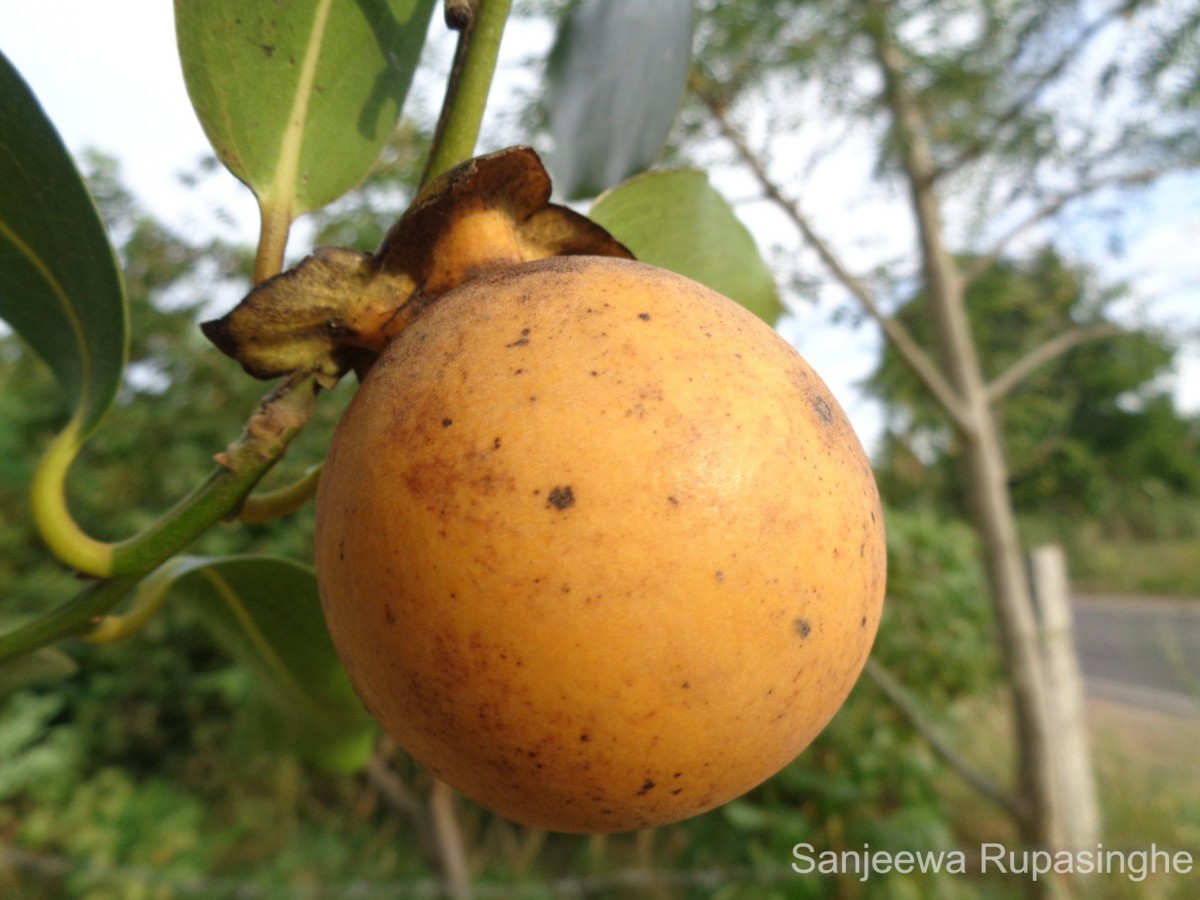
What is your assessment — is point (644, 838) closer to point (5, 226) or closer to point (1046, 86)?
point (1046, 86)

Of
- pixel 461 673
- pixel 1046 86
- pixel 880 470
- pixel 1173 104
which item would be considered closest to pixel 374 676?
pixel 461 673

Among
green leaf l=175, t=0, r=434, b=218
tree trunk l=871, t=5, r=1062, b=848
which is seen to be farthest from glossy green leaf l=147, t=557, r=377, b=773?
tree trunk l=871, t=5, r=1062, b=848

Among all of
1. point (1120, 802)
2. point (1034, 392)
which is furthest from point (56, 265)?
point (1034, 392)

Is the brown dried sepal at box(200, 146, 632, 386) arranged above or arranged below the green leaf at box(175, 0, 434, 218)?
below

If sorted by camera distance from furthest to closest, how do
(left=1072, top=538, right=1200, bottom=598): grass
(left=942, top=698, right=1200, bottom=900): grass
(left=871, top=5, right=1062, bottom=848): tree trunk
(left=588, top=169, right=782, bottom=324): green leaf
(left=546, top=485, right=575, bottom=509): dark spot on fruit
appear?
(left=1072, top=538, right=1200, bottom=598): grass, (left=942, top=698, right=1200, bottom=900): grass, (left=871, top=5, right=1062, bottom=848): tree trunk, (left=588, top=169, right=782, bottom=324): green leaf, (left=546, top=485, right=575, bottom=509): dark spot on fruit

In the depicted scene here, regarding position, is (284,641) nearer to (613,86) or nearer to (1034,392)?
(613,86)

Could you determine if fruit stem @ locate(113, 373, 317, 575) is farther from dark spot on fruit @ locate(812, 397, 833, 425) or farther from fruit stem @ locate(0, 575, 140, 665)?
dark spot on fruit @ locate(812, 397, 833, 425)
